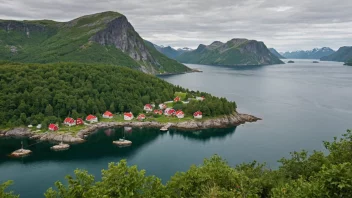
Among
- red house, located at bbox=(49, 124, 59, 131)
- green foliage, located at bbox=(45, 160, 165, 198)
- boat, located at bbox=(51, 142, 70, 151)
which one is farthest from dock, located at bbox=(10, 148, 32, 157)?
green foliage, located at bbox=(45, 160, 165, 198)

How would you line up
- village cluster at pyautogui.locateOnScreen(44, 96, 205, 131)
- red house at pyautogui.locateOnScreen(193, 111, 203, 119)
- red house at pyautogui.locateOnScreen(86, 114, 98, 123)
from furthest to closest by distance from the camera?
red house at pyautogui.locateOnScreen(193, 111, 203, 119)
red house at pyautogui.locateOnScreen(86, 114, 98, 123)
village cluster at pyautogui.locateOnScreen(44, 96, 205, 131)

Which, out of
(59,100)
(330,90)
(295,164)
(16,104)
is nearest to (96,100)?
(59,100)

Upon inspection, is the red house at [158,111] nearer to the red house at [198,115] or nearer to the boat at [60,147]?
the red house at [198,115]

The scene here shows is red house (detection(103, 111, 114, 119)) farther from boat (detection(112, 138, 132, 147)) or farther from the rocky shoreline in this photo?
boat (detection(112, 138, 132, 147))

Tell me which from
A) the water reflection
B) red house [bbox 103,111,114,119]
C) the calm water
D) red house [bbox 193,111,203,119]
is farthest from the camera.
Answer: red house [bbox 103,111,114,119]

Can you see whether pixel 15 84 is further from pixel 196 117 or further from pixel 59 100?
pixel 196 117

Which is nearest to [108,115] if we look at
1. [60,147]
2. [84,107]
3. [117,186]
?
[84,107]

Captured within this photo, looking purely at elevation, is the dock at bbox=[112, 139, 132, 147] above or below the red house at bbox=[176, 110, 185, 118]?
below

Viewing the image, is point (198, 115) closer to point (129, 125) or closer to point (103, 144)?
point (129, 125)
